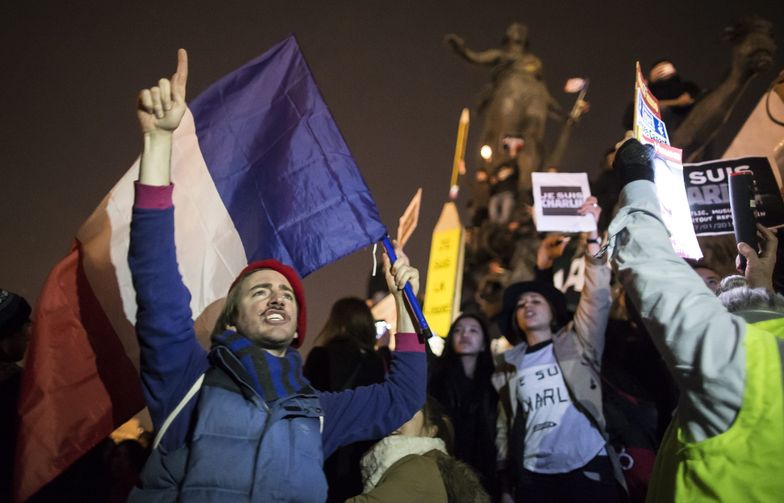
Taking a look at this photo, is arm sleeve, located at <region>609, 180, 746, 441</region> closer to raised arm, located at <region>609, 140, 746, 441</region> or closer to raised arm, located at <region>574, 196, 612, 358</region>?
raised arm, located at <region>609, 140, 746, 441</region>

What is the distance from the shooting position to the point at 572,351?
3859 mm

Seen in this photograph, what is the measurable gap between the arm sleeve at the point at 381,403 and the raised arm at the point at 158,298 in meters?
0.59

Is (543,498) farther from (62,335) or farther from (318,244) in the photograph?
(62,335)

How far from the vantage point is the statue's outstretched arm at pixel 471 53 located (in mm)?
20638

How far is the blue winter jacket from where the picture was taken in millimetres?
2021

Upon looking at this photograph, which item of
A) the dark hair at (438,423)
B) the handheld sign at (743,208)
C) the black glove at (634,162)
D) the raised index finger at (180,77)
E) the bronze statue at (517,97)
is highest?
the bronze statue at (517,97)

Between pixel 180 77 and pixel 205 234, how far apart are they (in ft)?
3.25

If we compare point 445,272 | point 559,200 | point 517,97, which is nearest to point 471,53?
point 517,97

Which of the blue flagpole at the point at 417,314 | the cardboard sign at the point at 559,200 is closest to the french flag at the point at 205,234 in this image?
the blue flagpole at the point at 417,314

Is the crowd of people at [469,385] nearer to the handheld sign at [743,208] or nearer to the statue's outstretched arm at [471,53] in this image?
the handheld sign at [743,208]

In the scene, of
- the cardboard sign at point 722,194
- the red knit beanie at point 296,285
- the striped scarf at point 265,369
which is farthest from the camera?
the cardboard sign at point 722,194

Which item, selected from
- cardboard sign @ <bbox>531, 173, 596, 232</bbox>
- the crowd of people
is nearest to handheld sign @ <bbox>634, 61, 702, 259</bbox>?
the crowd of people

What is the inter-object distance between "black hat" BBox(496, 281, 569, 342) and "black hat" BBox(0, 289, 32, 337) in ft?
10.1

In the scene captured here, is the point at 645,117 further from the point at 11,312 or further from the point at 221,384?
the point at 11,312
